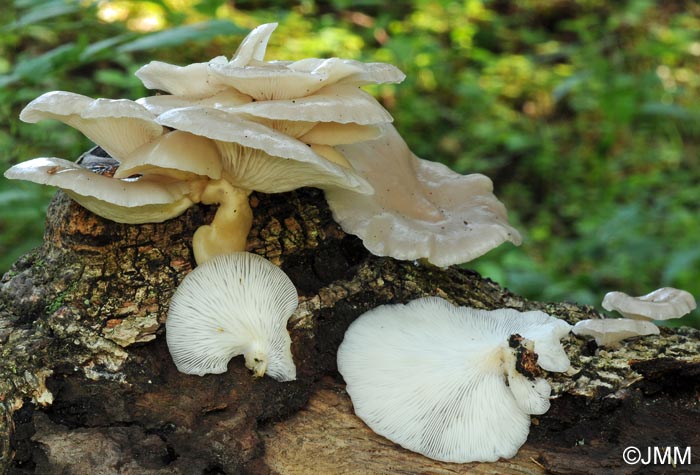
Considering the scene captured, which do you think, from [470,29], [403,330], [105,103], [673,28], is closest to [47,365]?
[105,103]

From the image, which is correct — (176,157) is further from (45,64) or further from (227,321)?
(45,64)

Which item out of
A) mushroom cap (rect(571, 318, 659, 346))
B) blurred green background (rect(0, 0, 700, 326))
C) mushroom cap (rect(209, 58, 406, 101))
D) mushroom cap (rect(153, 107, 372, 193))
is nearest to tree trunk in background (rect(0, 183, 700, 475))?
mushroom cap (rect(571, 318, 659, 346))

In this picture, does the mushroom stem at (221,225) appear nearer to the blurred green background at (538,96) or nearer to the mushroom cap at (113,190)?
the mushroom cap at (113,190)

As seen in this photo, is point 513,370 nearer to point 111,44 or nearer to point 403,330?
point 403,330

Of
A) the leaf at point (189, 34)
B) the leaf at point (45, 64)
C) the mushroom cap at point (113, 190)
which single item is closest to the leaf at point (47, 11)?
the leaf at point (45, 64)

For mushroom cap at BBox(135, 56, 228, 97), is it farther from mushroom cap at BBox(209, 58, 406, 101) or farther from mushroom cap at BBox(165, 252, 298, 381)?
mushroom cap at BBox(165, 252, 298, 381)

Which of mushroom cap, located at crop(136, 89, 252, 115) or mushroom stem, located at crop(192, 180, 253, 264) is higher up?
mushroom cap, located at crop(136, 89, 252, 115)
